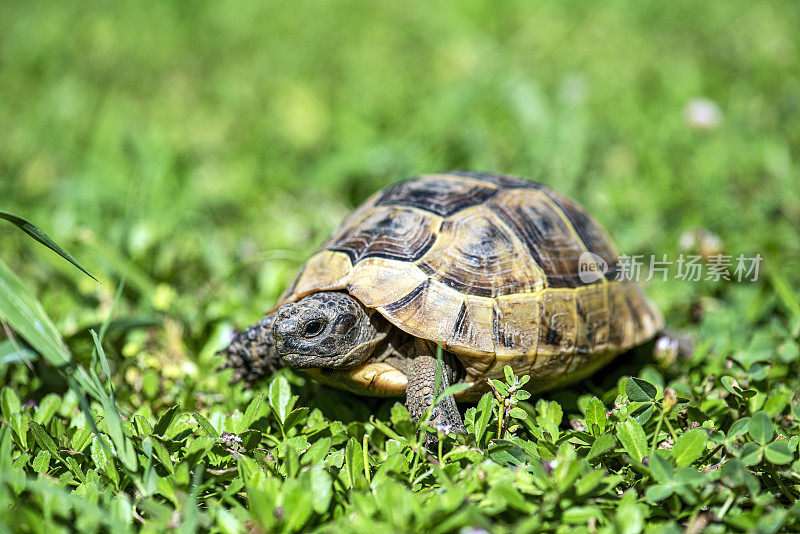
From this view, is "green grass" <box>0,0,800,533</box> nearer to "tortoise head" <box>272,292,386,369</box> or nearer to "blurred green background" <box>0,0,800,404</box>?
"blurred green background" <box>0,0,800,404</box>

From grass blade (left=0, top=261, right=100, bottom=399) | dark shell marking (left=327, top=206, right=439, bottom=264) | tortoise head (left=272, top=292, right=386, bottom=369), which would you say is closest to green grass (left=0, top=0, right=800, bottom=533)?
grass blade (left=0, top=261, right=100, bottom=399)

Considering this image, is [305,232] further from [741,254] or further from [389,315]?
[741,254]

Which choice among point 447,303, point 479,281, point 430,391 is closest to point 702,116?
point 479,281

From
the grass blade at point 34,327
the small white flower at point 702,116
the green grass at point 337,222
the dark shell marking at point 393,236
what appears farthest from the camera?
the small white flower at point 702,116

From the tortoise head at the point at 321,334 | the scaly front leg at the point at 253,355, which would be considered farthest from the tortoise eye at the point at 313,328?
the scaly front leg at the point at 253,355

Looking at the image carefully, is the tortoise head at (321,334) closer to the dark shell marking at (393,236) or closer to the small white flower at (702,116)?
the dark shell marking at (393,236)

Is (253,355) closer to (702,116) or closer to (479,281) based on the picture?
(479,281)
